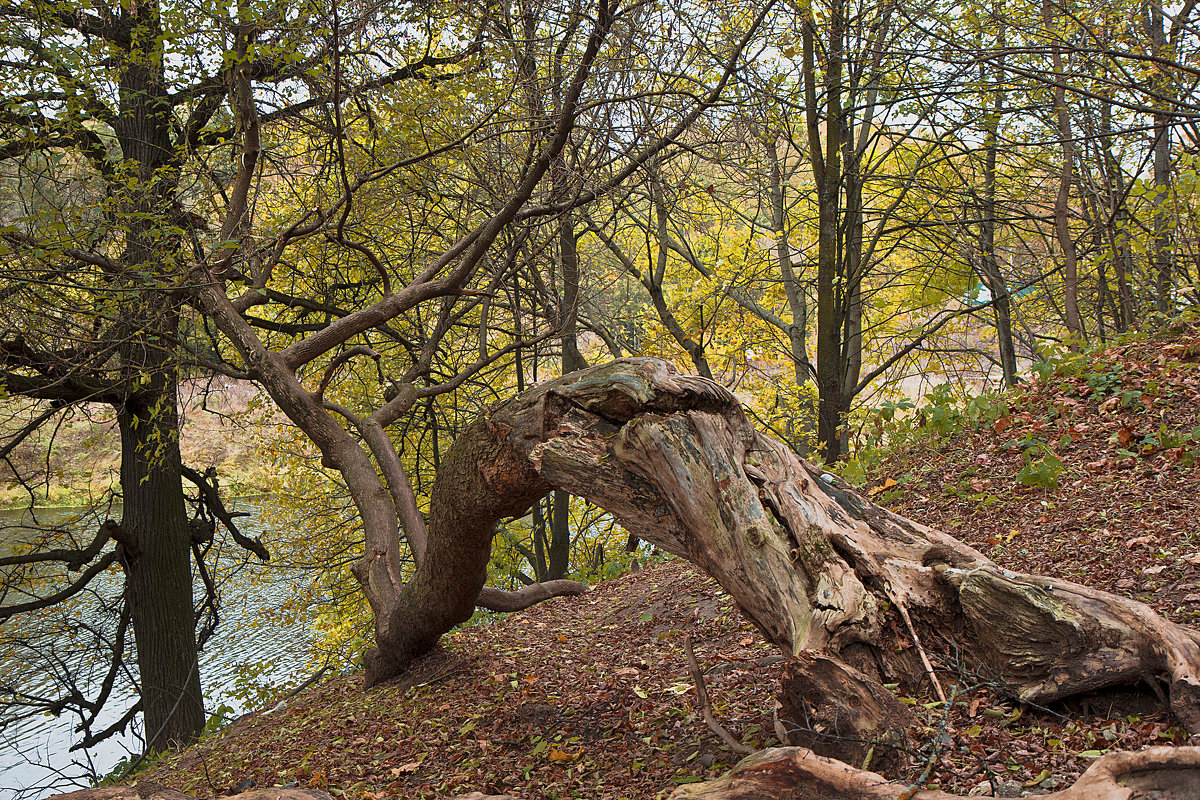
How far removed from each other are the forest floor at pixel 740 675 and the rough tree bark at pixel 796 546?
5.3 inches

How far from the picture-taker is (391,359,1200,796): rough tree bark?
8.02 feet

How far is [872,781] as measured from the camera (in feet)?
6.03

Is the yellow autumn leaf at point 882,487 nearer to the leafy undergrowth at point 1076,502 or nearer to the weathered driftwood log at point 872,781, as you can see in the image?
the leafy undergrowth at point 1076,502

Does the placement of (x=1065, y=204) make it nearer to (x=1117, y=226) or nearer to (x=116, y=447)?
(x=1117, y=226)

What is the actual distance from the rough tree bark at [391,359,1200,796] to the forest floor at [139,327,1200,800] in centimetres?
13

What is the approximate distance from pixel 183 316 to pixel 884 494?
239 inches

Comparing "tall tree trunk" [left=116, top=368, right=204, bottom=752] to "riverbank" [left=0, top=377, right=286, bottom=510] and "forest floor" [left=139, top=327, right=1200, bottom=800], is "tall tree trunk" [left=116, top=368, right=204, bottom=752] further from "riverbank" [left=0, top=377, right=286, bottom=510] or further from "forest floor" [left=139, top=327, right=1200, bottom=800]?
"forest floor" [left=139, top=327, right=1200, bottom=800]

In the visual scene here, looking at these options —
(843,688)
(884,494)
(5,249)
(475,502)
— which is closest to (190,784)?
(475,502)

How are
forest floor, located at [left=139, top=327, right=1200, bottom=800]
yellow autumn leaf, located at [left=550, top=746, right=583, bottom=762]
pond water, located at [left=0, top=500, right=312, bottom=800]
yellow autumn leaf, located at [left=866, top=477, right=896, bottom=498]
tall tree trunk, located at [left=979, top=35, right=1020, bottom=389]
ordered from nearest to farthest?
forest floor, located at [left=139, top=327, right=1200, bottom=800], yellow autumn leaf, located at [left=550, top=746, right=583, bottom=762], yellow autumn leaf, located at [left=866, top=477, right=896, bottom=498], tall tree trunk, located at [left=979, top=35, right=1020, bottom=389], pond water, located at [left=0, top=500, right=312, bottom=800]

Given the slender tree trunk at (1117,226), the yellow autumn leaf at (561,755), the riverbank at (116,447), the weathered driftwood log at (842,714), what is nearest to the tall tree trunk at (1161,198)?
the slender tree trunk at (1117,226)

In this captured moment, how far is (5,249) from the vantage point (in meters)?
3.54

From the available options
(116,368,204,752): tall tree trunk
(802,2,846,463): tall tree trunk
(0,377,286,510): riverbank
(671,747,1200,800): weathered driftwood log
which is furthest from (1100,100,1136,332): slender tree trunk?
(116,368,204,752): tall tree trunk

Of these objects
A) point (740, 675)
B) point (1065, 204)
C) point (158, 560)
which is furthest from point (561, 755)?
point (1065, 204)

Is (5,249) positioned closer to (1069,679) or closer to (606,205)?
(1069,679)
